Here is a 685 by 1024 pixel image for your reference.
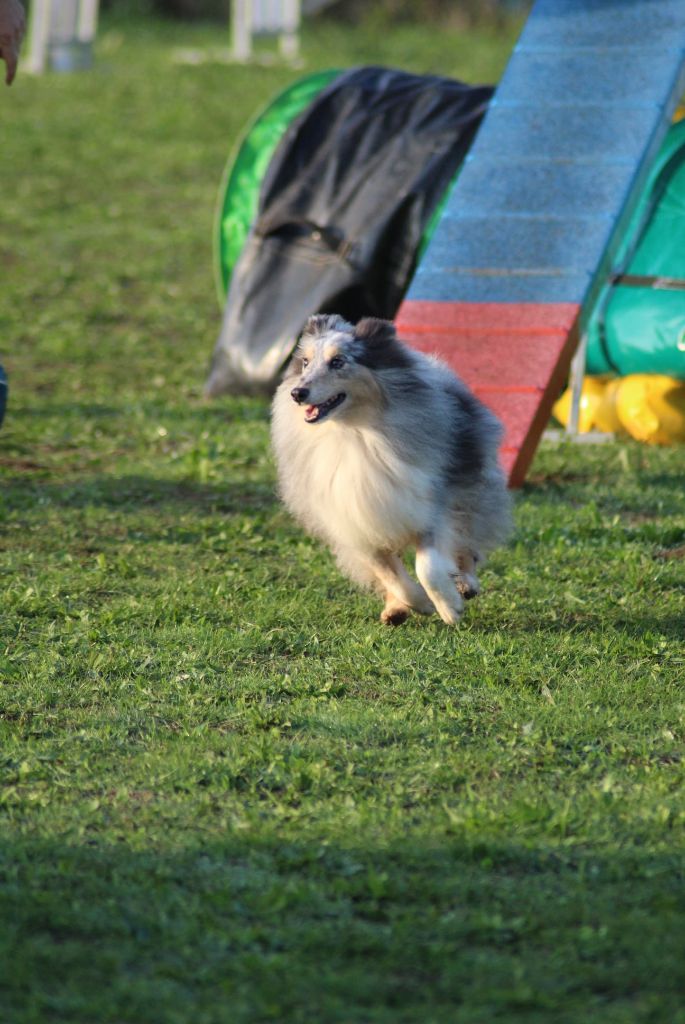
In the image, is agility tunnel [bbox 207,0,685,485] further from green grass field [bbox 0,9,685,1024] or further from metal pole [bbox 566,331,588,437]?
green grass field [bbox 0,9,685,1024]

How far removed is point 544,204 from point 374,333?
3.27 metres

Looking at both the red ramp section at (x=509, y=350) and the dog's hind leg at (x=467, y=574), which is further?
the red ramp section at (x=509, y=350)

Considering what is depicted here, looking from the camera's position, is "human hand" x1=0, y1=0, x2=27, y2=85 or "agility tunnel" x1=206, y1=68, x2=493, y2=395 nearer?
"human hand" x1=0, y1=0, x2=27, y2=85

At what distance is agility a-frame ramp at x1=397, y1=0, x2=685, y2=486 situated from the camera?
7.66m

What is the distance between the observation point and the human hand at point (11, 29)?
5539 millimetres

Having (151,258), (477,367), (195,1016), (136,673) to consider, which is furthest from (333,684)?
(151,258)

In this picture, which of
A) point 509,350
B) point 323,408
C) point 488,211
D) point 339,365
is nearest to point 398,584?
point 323,408

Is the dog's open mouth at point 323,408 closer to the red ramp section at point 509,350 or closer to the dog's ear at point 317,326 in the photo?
the dog's ear at point 317,326

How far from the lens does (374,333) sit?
209 inches

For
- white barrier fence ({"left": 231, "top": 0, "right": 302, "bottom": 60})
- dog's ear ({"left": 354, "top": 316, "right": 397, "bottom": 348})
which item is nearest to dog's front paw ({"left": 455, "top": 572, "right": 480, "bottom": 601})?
dog's ear ({"left": 354, "top": 316, "right": 397, "bottom": 348})

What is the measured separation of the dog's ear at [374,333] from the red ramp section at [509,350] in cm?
207

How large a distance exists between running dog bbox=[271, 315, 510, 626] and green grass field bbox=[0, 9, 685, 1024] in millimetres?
264

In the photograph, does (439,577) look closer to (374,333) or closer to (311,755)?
(374,333)

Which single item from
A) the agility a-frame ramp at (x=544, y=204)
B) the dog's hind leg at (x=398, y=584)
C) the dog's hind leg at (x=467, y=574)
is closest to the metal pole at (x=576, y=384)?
the agility a-frame ramp at (x=544, y=204)
